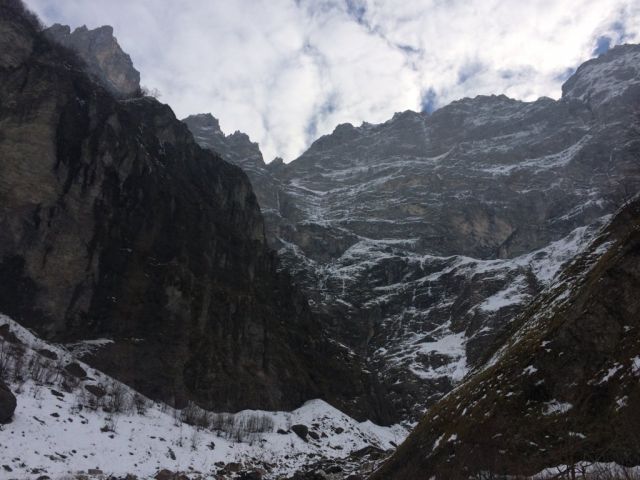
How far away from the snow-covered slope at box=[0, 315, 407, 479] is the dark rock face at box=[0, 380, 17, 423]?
494 millimetres

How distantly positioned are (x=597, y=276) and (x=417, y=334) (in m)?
109

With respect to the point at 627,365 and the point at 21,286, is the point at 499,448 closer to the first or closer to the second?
the point at 627,365

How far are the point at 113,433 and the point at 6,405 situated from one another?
317 inches

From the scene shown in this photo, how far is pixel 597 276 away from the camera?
32156mm

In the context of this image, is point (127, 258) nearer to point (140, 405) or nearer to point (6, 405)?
point (140, 405)

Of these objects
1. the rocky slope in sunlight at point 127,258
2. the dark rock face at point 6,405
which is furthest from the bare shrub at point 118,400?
the dark rock face at point 6,405

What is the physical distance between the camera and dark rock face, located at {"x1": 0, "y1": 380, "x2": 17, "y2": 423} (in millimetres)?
27844

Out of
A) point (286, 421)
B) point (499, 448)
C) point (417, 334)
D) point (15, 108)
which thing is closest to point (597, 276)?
point (499, 448)

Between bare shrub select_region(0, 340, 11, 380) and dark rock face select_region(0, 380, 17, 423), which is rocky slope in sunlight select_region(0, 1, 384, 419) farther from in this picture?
dark rock face select_region(0, 380, 17, 423)

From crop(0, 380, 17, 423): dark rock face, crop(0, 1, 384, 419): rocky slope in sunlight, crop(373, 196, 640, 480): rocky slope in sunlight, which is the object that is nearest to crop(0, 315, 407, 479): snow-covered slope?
crop(0, 380, 17, 423): dark rock face

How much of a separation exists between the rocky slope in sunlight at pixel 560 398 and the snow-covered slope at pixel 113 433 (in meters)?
14.7

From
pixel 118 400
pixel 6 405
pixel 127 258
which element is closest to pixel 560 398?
pixel 6 405

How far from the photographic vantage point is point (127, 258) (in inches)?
2581

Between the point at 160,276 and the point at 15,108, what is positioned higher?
the point at 15,108
